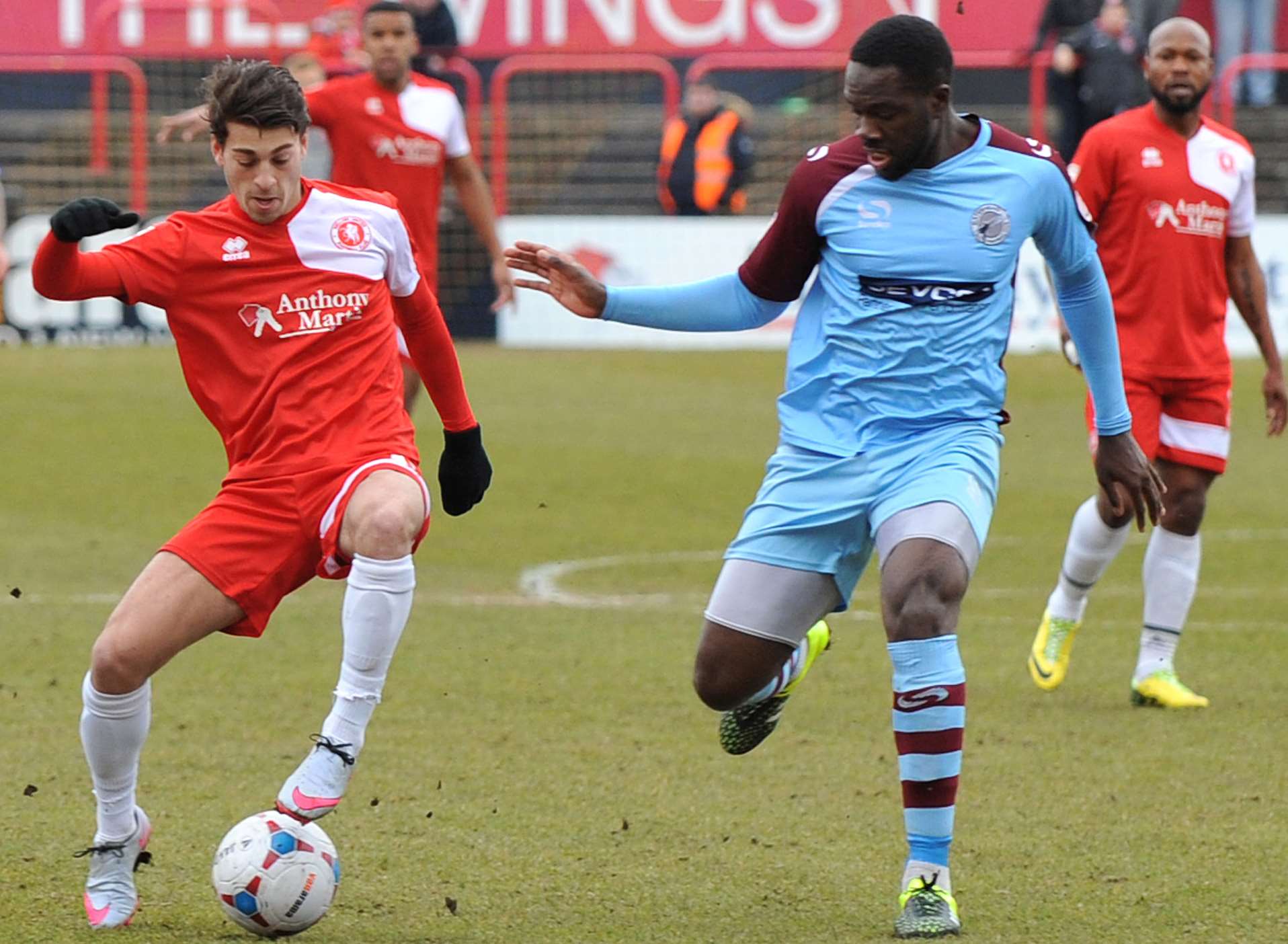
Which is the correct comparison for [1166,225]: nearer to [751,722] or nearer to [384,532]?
[751,722]

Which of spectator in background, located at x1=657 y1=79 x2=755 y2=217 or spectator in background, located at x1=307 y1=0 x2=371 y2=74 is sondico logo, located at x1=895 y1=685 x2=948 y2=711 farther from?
spectator in background, located at x1=657 y1=79 x2=755 y2=217

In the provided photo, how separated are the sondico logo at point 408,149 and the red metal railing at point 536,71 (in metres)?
9.76

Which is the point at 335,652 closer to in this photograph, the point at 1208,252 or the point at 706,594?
the point at 706,594

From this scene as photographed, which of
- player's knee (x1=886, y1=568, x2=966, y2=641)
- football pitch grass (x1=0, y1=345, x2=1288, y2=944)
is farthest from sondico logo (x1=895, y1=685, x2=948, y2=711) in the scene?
football pitch grass (x1=0, y1=345, x2=1288, y2=944)

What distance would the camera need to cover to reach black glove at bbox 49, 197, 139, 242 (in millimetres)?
4898

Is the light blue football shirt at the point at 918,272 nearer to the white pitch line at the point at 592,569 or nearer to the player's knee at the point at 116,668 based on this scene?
the player's knee at the point at 116,668

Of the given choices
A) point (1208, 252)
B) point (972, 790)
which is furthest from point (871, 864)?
point (1208, 252)

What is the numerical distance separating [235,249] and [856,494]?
1.65 metres

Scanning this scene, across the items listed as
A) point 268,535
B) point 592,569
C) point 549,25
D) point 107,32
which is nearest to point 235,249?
point 268,535

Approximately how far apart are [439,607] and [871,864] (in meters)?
4.84

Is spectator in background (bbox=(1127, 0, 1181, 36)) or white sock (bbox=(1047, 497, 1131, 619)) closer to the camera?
white sock (bbox=(1047, 497, 1131, 619))

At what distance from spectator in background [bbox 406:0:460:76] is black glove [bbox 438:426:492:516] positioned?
13.9 metres

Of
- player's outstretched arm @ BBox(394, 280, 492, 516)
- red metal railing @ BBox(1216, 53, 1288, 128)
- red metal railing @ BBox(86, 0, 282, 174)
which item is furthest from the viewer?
red metal railing @ BBox(86, 0, 282, 174)

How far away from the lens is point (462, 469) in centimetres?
581
